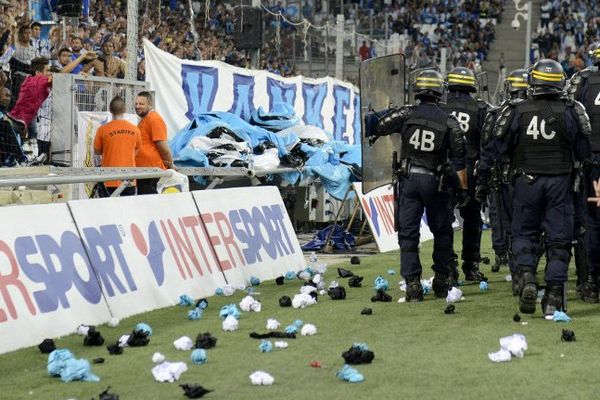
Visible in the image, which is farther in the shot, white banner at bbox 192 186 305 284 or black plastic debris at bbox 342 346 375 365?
white banner at bbox 192 186 305 284

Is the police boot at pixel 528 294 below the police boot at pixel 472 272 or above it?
above

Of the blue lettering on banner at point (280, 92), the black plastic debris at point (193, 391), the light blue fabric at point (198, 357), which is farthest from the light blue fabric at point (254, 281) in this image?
the blue lettering on banner at point (280, 92)

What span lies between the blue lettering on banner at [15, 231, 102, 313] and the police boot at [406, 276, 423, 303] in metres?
2.98

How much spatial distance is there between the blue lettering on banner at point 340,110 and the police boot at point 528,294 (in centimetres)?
1548

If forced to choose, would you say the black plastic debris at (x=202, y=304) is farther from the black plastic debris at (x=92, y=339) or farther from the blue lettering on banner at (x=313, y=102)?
the blue lettering on banner at (x=313, y=102)

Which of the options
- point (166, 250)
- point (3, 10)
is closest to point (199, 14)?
point (3, 10)

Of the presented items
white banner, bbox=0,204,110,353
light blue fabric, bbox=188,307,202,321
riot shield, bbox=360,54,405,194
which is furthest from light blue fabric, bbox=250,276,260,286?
white banner, bbox=0,204,110,353

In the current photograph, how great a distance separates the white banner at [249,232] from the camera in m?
Result: 12.9

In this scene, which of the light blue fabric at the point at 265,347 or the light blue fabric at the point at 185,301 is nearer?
the light blue fabric at the point at 265,347

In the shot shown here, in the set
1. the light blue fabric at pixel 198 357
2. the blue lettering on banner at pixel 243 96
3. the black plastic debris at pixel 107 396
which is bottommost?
the light blue fabric at pixel 198 357

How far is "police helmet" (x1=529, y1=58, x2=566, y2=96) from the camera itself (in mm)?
10531

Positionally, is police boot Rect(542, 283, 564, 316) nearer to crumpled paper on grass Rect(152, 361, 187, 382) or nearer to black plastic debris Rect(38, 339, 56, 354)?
crumpled paper on grass Rect(152, 361, 187, 382)

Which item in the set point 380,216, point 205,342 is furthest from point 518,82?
point 205,342

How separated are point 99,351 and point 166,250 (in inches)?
108
